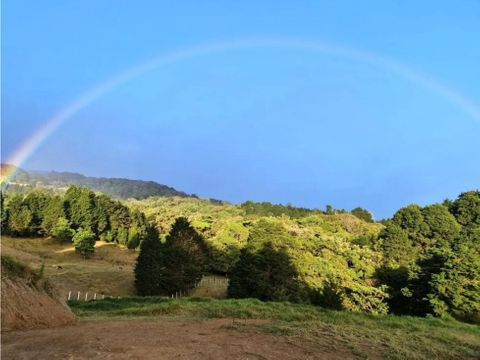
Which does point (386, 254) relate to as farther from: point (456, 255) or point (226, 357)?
point (226, 357)

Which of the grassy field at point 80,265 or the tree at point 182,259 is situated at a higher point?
the tree at point 182,259

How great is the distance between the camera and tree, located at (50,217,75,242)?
80875mm

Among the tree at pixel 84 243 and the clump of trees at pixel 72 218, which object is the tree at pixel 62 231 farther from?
the tree at pixel 84 243

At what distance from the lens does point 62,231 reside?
265 feet

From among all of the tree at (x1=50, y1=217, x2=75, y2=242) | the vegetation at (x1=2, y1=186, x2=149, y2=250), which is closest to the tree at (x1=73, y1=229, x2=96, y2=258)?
the vegetation at (x1=2, y1=186, x2=149, y2=250)

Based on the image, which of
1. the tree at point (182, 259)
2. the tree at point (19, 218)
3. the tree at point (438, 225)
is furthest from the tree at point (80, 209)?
the tree at point (438, 225)

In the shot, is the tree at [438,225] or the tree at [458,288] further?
the tree at [438,225]

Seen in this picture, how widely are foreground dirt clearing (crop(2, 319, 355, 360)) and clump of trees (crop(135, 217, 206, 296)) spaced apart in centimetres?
4068

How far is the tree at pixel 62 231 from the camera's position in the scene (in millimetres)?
80875

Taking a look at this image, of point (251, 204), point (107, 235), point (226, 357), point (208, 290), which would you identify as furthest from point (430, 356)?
point (251, 204)

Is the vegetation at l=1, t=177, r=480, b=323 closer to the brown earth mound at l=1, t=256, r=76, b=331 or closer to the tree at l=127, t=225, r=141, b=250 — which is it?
the tree at l=127, t=225, r=141, b=250

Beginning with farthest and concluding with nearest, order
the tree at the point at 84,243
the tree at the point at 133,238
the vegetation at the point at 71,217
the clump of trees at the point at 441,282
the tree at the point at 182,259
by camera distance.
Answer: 1. the tree at the point at 133,238
2. the vegetation at the point at 71,217
3. the tree at the point at 84,243
4. the tree at the point at 182,259
5. the clump of trees at the point at 441,282

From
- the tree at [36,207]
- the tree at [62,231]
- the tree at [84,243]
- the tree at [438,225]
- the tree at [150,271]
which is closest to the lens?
the tree at [150,271]

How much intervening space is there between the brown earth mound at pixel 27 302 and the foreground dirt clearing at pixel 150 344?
0.62m
